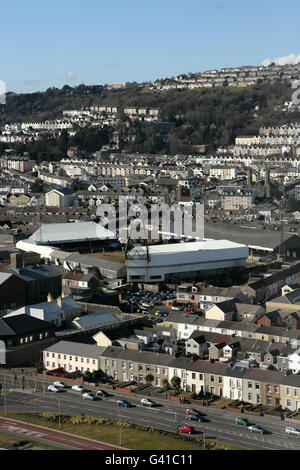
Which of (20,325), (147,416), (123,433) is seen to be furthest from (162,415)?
(20,325)

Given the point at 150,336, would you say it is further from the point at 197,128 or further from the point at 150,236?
the point at 197,128

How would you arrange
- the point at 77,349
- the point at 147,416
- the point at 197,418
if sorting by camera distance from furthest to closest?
the point at 77,349 → the point at 147,416 → the point at 197,418

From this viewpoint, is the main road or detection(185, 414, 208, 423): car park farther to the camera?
detection(185, 414, 208, 423): car park

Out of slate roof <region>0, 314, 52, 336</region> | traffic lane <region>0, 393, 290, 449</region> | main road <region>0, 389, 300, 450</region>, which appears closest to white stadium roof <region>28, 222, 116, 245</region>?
slate roof <region>0, 314, 52, 336</region>

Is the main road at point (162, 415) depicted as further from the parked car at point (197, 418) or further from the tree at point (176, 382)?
the tree at point (176, 382)

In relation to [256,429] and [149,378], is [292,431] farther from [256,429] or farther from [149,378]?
[149,378]

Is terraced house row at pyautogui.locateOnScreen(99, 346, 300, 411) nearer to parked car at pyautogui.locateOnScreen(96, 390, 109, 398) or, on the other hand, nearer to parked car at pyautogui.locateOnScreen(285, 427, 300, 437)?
parked car at pyautogui.locateOnScreen(96, 390, 109, 398)

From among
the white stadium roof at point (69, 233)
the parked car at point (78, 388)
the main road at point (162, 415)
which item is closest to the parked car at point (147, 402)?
the main road at point (162, 415)
